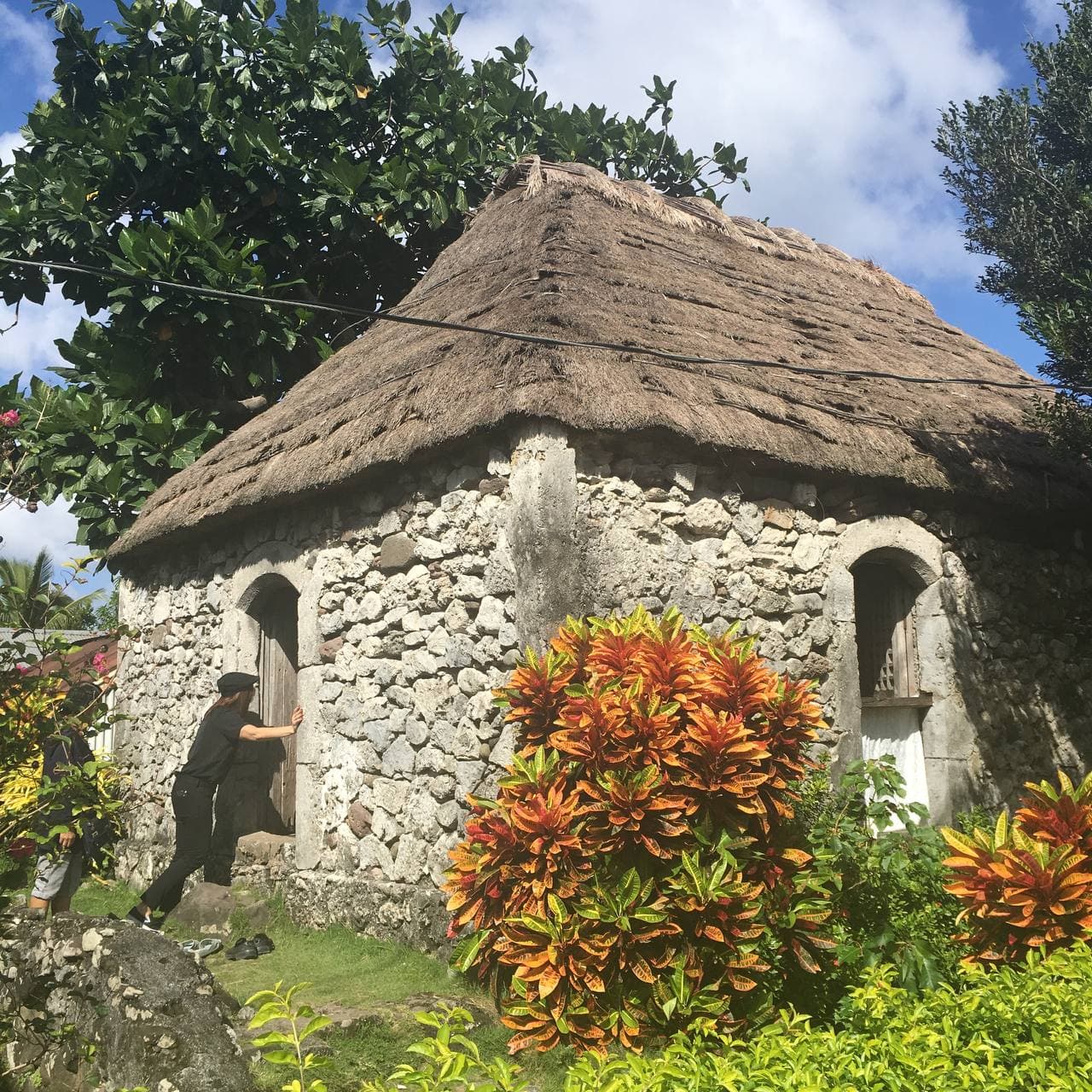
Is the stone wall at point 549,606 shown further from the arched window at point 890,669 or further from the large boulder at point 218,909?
the large boulder at point 218,909

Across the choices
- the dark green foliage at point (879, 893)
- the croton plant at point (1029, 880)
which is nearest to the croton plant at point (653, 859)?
the dark green foliage at point (879, 893)

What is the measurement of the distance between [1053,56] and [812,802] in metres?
5.44

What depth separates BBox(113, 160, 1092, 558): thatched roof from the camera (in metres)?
5.97

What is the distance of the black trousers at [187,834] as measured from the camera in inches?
260

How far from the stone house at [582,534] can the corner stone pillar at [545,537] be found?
0.05 feet

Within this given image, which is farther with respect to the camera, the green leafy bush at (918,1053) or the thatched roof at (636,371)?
the thatched roof at (636,371)

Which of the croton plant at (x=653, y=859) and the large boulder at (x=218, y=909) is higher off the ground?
the croton plant at (x=653, y=859)

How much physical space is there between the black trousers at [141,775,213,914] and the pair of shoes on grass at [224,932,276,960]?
1.98 feet

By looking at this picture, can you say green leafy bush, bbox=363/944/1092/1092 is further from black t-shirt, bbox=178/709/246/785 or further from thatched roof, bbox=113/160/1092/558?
black t-shirt, bbox=178/709/246/785

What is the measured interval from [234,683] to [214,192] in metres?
6.71

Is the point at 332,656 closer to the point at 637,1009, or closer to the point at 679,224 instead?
the point at 637,1009

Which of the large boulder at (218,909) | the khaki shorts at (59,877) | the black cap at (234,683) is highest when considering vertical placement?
the black cap at (234,683)

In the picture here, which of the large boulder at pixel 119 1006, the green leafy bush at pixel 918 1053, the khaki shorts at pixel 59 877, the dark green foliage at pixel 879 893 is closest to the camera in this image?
the green leafy bush at pixel 918 1053

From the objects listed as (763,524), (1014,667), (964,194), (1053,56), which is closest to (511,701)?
(763,524)
